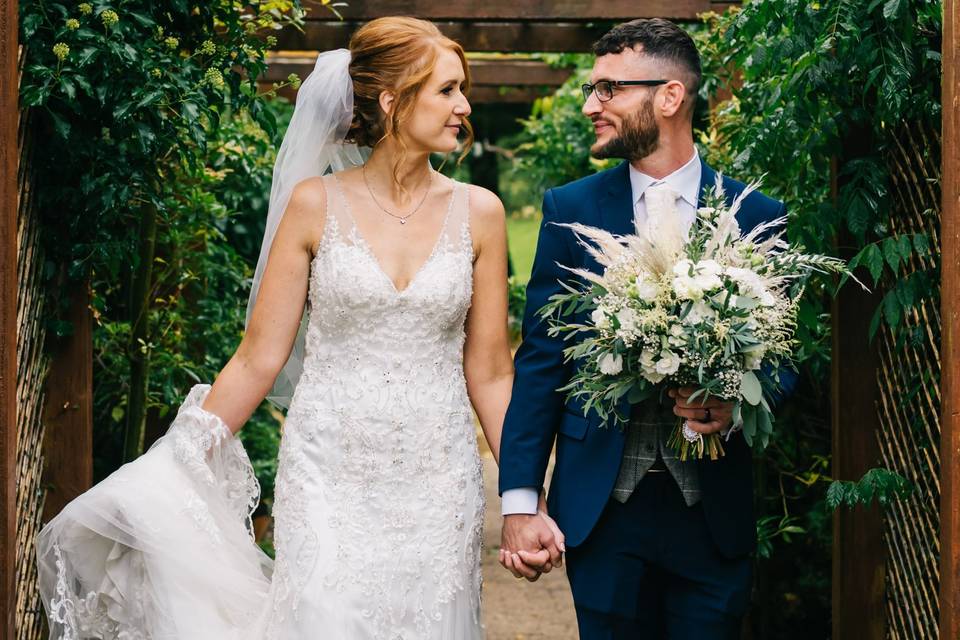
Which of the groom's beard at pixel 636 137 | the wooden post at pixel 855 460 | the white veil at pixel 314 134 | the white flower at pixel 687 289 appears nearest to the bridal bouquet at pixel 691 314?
the white flower at pixel 687 289

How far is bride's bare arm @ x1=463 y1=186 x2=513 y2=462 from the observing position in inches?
142

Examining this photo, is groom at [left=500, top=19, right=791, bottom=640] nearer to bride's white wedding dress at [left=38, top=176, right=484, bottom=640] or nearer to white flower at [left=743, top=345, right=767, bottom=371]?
bride's white wedding dress at [left=38, top=176, right=484, bottom=640]

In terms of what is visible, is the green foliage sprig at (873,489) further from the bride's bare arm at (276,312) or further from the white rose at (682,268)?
the bride's bare arm at (276,312)

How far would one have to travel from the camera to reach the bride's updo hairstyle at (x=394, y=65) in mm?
3475

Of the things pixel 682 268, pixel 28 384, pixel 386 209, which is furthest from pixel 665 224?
pixel 28 384

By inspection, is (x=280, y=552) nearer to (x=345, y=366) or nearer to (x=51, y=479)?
(x=345, y=366)

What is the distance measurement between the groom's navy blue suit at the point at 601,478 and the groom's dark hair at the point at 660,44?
0.25 metres

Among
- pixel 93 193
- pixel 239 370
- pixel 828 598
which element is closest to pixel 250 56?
pixel 93 193

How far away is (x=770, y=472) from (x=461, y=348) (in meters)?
2.27

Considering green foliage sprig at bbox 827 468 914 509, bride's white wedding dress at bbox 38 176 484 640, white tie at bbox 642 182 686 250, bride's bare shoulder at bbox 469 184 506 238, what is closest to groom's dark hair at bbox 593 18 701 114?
white tie at bbox 642 182 686 250

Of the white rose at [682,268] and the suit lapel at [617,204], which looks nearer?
the white rose at [682,268]

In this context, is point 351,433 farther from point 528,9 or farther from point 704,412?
point 528,9

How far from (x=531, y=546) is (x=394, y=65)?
1361 mm

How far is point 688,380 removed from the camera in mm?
2818
